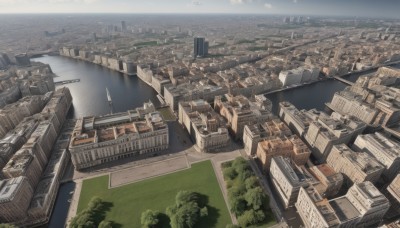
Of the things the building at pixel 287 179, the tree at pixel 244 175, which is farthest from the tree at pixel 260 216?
the tree at pixel 244 175

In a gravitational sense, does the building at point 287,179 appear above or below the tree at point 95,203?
above

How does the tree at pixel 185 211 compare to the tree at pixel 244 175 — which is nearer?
the tree at pixel 185 211

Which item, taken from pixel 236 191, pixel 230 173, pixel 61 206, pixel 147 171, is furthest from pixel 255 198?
pixel 61 206

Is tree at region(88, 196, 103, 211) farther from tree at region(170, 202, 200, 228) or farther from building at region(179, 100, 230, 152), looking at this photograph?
building at region(179, 100, 230, 152)

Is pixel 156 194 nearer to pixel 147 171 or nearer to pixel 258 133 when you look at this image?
pixel 147 171

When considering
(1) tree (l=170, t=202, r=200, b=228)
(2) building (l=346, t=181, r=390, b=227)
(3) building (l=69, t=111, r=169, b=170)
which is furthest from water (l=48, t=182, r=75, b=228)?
(2) building (l=346, t=181, r=390, b=227)


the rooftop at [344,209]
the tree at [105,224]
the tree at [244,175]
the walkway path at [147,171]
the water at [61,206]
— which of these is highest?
the rooftop at [344,209]

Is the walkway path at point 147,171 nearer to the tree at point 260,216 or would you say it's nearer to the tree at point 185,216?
the tree at point 185,216
